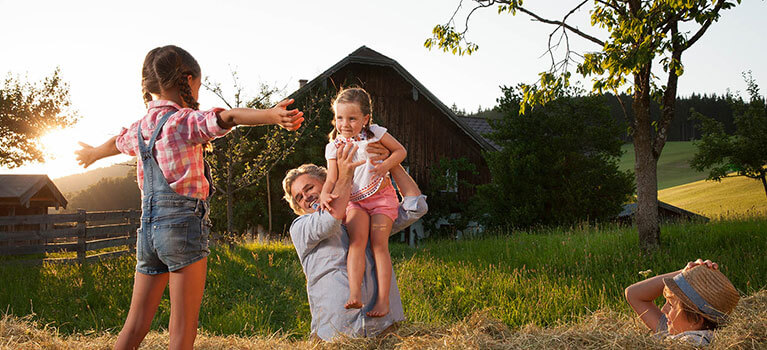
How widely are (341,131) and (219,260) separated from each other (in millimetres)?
6979

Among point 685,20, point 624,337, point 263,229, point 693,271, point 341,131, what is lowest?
point 263,229

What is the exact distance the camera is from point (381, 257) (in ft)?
11.5

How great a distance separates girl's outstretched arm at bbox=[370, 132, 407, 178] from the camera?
12.0 ft

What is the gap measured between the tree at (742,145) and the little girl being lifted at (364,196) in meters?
21.0

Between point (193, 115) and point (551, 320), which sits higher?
point (193, 115)

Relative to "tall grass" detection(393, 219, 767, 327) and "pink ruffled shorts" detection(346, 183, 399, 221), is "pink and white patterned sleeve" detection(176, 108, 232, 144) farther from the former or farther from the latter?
"tall grass" detection(393, 219, 767, 327)

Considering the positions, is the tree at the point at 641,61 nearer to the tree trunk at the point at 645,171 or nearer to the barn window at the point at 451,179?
the tree trunk at the point at 645,171

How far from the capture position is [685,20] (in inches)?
355

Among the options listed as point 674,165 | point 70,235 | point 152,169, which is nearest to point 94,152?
point 152,169

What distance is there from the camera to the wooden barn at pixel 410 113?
18.9 m

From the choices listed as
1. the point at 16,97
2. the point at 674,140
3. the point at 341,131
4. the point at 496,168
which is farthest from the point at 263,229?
the point at 674,140

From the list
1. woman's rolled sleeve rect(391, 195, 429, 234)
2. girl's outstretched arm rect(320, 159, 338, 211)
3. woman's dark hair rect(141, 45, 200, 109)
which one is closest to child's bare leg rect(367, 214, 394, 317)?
woman's rolled sleeve rect(391, 195, 429, 234)

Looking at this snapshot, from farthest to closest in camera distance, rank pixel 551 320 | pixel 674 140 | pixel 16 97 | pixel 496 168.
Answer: pixel 674 140, pixel 16 97, pixel 496 168, pixel 551 320

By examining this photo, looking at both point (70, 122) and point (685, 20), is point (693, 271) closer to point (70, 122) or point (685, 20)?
point (685, 20)
